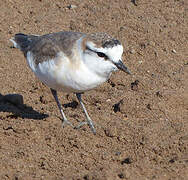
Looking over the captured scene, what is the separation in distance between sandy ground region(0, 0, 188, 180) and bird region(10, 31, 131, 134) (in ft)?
1.99

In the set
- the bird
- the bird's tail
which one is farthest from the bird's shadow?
the bird

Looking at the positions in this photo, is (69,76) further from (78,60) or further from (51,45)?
(51,45)

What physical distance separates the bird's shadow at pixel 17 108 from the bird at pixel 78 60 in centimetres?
89

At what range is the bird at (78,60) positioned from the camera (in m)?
5.37

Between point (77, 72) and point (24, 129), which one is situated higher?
point (77, 72)

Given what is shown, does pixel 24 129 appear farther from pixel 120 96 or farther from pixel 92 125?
pixel 120 96

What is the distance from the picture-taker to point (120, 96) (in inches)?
282

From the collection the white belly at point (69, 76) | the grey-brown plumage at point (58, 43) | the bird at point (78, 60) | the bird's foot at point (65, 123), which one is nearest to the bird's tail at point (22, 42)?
the grey-brown plumage at point (58, 43)

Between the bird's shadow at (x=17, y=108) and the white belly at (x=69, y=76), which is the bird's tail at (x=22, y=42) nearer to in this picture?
the bird's shadow at (x=17, y=108)

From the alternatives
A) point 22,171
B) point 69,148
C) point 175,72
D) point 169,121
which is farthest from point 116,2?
point 22,171

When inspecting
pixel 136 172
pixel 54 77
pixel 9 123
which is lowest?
pixel 9 123

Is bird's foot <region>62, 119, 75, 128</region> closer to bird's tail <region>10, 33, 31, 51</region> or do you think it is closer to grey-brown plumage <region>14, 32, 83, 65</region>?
grey-brown plumage <region>14, 32, 83, 65</region>

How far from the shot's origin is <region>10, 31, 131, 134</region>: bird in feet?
17.6

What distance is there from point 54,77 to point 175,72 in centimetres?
281
